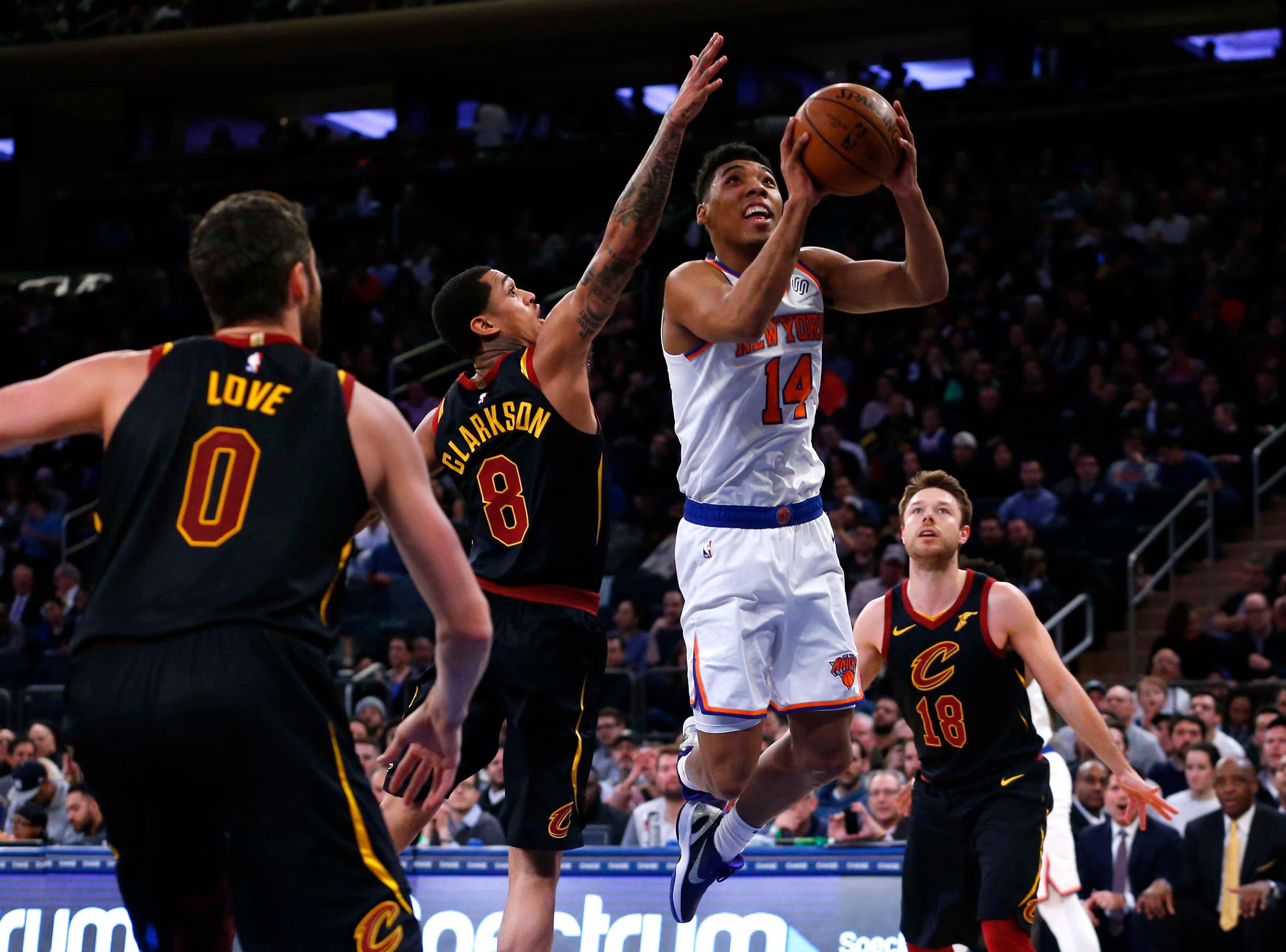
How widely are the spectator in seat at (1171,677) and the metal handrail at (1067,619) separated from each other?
1.83 feet

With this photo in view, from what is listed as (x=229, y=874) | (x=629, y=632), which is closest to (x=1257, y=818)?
(x=629, y=632)

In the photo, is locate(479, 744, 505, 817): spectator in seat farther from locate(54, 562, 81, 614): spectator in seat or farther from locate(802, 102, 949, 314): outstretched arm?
locate(54, 562, 81, 614): spectator in seat

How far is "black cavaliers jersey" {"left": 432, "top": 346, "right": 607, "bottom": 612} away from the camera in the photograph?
17.3 ft

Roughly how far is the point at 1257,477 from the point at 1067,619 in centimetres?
301

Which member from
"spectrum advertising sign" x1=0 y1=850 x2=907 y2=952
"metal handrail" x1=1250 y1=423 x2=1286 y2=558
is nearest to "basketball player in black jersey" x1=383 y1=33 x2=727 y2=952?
"spectrum advertising sign" x1=0 y1=850 x2=907 y2=952

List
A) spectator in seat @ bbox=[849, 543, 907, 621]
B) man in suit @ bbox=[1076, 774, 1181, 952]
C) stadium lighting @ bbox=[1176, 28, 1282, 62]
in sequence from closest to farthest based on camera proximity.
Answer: man in suit @ bbox=[1076, 774, 1181, 952] < spectator in seat @ bbox=[849, 543, 907, 621] < stadium lighting @ bbox=[1176, 28, 1282, 62]

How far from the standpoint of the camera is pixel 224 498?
316 cm

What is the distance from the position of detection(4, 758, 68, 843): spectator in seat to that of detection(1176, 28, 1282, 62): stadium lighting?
18373mm

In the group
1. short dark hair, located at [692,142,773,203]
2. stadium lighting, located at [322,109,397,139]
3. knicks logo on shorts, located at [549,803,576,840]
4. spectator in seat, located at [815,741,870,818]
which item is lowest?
spectator in seat, located at [815,741,870,818]

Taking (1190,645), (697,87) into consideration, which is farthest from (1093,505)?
(697,87)

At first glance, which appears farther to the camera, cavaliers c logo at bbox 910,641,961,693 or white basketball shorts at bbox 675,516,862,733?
cavaliers c logo at bbox 910,641,961,693

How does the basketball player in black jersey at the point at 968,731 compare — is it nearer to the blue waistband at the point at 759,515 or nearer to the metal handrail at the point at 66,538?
the blue waistband at the point at 759,515

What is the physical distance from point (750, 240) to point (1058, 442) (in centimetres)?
1060

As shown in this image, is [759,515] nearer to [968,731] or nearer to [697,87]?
[968,731]
